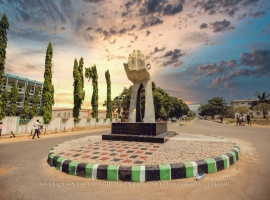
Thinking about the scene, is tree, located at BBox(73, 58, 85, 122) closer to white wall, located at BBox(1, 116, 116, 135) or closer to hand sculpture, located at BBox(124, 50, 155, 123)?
white wall, located at BBox(1, 116, 116, 135)

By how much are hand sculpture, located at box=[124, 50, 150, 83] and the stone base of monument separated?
3436mm

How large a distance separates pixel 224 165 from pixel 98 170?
3467 millimetres

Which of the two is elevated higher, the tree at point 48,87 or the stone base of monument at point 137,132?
the tree at point 48,87

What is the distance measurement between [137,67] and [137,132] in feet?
14.1

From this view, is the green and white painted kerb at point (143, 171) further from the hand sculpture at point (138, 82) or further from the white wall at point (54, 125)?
the white wall at point (54, 125)

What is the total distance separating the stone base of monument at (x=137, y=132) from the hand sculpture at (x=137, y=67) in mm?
3436

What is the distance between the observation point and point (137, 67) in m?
10.3

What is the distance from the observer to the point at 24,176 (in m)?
3.97

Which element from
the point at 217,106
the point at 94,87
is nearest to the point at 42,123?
A: the point at 94,87

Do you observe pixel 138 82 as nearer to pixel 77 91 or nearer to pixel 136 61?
pixel 136 61

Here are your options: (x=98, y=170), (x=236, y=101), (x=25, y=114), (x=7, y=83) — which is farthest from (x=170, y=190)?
(x=236, y=101)

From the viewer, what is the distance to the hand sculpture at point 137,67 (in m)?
10.3

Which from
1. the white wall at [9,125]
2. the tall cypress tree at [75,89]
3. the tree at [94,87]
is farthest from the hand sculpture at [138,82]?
the tree at [94,87]

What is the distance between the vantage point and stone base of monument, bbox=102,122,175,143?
8.04 m
